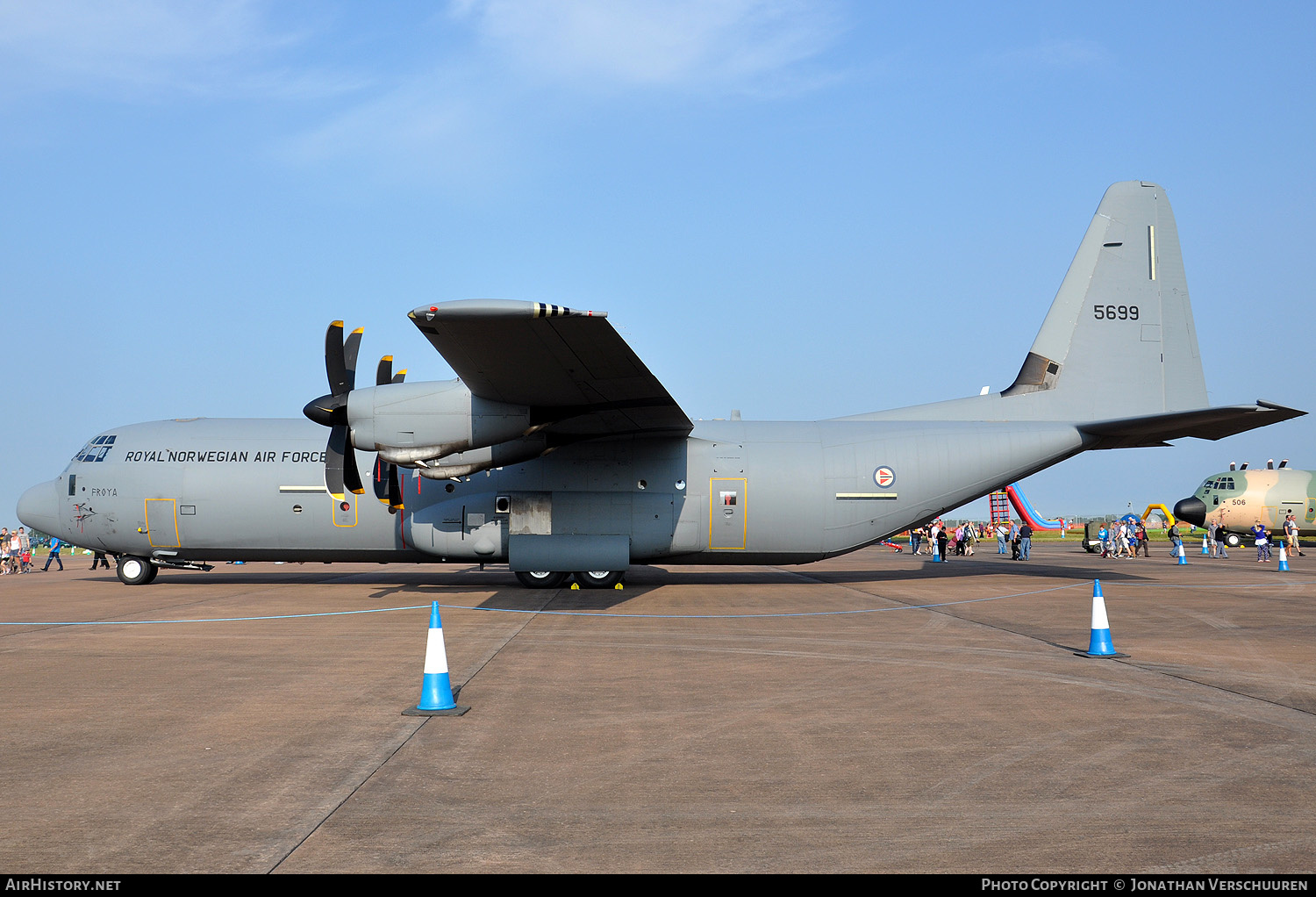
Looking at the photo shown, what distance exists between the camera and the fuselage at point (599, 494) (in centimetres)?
1828

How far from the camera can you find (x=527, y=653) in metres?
10.5

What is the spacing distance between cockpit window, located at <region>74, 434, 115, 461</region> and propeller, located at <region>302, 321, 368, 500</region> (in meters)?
6.46

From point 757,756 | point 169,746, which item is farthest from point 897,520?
point 169,746

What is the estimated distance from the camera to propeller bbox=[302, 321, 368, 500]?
1658 centimetres

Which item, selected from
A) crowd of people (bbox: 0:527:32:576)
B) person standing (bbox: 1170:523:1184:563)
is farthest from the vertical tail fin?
crowd of people (bbox: 0:527:32:576)

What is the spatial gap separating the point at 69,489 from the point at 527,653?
49.9 feet

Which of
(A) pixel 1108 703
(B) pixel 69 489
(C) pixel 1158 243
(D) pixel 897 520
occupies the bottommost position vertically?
(A) pixel 1108 703

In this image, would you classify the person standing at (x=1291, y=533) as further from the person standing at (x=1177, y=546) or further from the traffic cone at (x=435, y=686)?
the traffic cone at (x=435, y=686)

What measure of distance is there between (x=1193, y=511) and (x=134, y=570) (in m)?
44.4

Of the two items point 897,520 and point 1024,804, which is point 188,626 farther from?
point 897,520

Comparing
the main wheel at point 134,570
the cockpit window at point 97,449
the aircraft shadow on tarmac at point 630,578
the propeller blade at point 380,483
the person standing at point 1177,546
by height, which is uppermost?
the cockpit window at point 97,449

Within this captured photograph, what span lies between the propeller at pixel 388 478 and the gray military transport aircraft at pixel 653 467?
7 cm

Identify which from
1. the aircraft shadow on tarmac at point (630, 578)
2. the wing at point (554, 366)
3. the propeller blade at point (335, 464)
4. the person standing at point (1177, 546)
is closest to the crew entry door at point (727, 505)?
the wing at point (554, 366)
